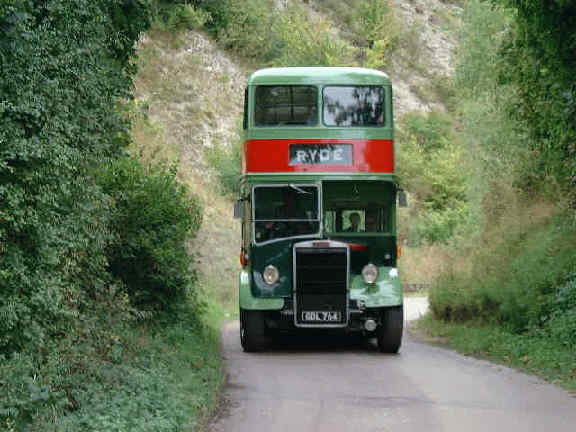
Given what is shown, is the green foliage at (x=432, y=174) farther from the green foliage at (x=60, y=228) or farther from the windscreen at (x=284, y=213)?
the green foliage at (x=60, y=228)

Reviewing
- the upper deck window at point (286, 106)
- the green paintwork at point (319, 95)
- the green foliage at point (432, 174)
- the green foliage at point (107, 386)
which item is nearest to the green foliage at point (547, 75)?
the green paintwork at point (319, 95)

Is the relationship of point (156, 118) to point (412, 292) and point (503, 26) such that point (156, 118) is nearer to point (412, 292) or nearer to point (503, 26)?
point (412, 292)

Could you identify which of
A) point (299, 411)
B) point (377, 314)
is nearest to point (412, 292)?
point (377, 314)

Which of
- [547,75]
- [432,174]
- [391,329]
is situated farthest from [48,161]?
[432,174]

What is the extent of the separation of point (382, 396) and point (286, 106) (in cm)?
715

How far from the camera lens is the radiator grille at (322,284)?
16.6 m

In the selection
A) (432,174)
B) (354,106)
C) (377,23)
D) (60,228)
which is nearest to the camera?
(60,228)

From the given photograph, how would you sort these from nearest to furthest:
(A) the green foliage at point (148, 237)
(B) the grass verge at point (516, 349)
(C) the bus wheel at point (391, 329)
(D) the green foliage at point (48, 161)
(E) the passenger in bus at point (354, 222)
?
(D) the green foliage at point (48, 161) < (B) the grass verge at point (516, 349) < (A) the green foliage at point (148, 237) < (C) the bus wheel at point (391, 329) < (E) the passenger in bus at point (354, 222)

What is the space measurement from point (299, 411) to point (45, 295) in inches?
131

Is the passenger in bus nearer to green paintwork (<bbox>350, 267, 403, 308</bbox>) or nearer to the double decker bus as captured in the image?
the double decker bus

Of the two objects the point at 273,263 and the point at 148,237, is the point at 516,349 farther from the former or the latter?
the point at 148,237

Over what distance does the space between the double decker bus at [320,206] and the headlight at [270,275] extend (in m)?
0.02

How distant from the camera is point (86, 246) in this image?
10297 millimetres

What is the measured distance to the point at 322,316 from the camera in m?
16.6
